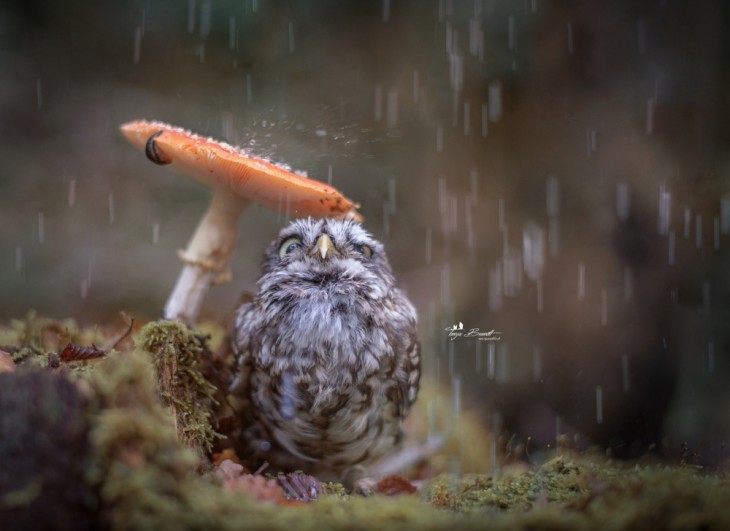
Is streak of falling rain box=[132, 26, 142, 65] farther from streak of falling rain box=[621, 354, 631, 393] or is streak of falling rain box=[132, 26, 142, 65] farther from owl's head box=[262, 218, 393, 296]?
streak of falling rain box=[621, 354, 631, 393]

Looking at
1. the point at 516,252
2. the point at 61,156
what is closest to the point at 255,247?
the point at 61,156

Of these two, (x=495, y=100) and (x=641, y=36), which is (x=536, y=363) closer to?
(x=495, y=100)

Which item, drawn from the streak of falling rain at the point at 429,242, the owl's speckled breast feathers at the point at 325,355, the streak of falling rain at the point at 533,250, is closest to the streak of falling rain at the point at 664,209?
the streak of falling rain at the point at 533,250

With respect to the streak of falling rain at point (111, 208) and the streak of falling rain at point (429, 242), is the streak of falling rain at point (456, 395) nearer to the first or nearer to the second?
the streak of falling rain at point (429, 242)

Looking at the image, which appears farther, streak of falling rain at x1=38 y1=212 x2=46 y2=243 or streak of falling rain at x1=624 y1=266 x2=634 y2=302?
streak of falling rain at x1=38 y1=212 x2=46 y2=243

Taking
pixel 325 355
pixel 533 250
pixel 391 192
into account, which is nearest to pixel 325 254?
pixel 325 355

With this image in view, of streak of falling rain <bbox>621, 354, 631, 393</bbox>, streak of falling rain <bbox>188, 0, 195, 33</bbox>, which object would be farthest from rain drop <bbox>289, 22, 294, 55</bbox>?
streak of falling rain <bbox>621, 354, 631, 393</bbox>
